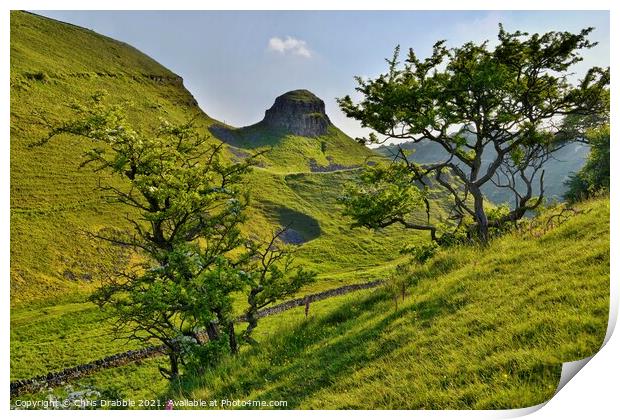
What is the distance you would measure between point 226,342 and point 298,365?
2.62 metres

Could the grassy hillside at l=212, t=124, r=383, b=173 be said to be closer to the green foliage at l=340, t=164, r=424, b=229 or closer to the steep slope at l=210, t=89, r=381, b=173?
the steep slope at l=210, t=89, r=381, b=173

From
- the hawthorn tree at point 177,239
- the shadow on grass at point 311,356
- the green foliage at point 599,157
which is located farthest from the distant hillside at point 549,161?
the hawthorn tree at point 177,239

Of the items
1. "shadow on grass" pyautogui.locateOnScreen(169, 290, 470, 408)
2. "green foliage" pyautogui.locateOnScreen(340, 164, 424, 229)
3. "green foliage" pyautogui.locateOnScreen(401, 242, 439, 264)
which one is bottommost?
"shadow on grass" pyautogui.locateOnScreen(169, 290, 470, 408)

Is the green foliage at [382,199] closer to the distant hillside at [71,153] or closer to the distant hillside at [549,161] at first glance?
the distant hillside at [549,161]

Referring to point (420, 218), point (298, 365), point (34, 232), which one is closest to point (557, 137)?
point (298, 365)

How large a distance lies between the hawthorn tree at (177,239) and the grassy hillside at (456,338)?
1.42m

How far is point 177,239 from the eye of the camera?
11.2 meters

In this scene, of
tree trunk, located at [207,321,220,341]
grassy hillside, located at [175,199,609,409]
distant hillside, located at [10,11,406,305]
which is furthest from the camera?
distant hillside, located at [10,11,406,305]

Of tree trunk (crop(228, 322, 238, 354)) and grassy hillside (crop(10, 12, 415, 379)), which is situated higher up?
grassy hillside (crop(10, 12, 415, 379))

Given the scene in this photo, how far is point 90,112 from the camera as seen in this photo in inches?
403

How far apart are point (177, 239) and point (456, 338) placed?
8155 millimetres

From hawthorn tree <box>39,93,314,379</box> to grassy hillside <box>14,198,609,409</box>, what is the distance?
1416 mm

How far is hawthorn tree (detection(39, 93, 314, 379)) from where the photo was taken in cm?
882

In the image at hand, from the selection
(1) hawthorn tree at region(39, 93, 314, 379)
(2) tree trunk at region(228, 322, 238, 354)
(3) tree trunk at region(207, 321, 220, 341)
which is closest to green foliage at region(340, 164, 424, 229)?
(1) hawthorn tree at region(39, 93, 314, 379)
